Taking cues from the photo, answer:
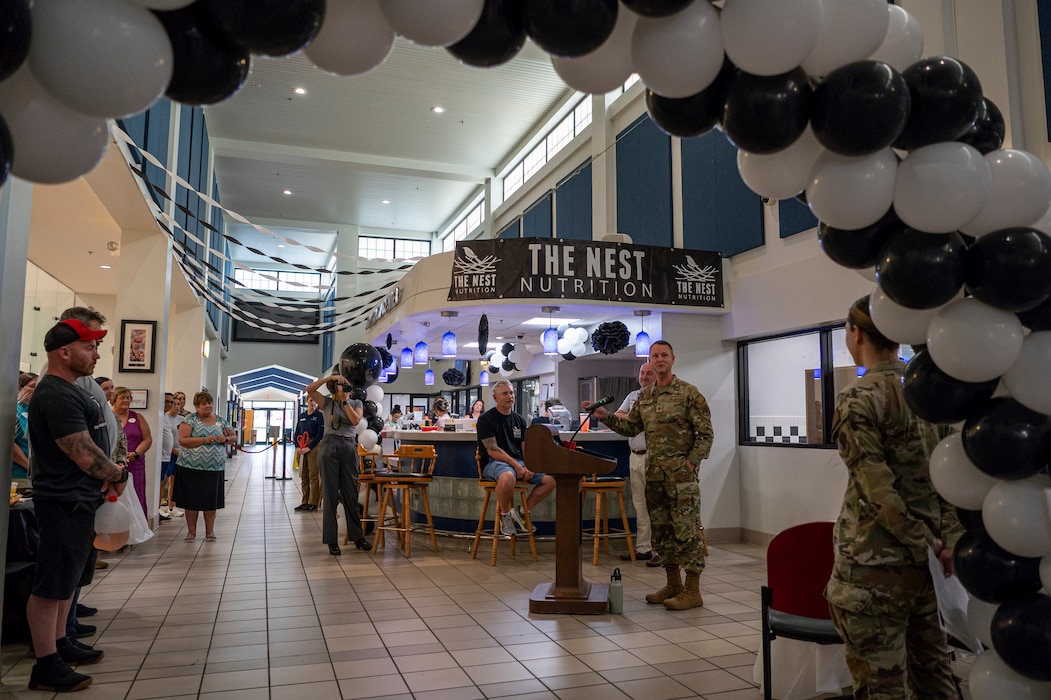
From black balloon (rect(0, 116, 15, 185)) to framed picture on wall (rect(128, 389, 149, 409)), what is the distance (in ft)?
24.1

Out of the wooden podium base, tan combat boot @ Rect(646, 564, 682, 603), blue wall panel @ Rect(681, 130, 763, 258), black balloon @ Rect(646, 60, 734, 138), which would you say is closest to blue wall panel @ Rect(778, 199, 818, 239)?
blue wall panel @ Rect(681, 130, 763, 258)

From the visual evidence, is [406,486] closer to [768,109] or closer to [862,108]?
[768,109]

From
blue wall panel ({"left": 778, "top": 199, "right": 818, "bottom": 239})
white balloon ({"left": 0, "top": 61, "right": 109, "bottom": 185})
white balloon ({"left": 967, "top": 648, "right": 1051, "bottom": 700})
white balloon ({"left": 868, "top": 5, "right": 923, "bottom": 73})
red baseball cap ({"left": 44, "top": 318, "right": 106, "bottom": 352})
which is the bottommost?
white balloon ({"left": 967, "top": 648, "right": 1051, "bottom": 700})

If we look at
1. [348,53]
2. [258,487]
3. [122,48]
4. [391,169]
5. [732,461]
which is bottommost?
[258,487]

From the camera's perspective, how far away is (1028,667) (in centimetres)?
199

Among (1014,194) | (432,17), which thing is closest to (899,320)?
(1014,194)

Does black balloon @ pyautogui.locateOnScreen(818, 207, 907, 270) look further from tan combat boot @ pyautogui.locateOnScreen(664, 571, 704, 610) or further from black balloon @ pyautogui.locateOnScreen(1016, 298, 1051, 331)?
tan combat boot @ pyautogui.locateOnScreen(664, 571, 704, 610)

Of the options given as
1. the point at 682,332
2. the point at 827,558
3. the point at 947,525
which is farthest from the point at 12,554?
the point at 682,332

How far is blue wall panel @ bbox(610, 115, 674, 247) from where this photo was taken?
969 centimetres

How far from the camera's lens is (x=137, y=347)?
320 inches

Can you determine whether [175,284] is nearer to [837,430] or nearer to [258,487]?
[258,487]

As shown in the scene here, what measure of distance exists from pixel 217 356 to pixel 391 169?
25.1ft

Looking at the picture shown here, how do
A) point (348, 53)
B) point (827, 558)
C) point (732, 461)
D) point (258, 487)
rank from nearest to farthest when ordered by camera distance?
1. point (348, 53)
2. point (827, 558)
3. point (732, 461)
4. point (258, 487)

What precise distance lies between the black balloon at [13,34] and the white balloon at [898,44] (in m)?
2.33
